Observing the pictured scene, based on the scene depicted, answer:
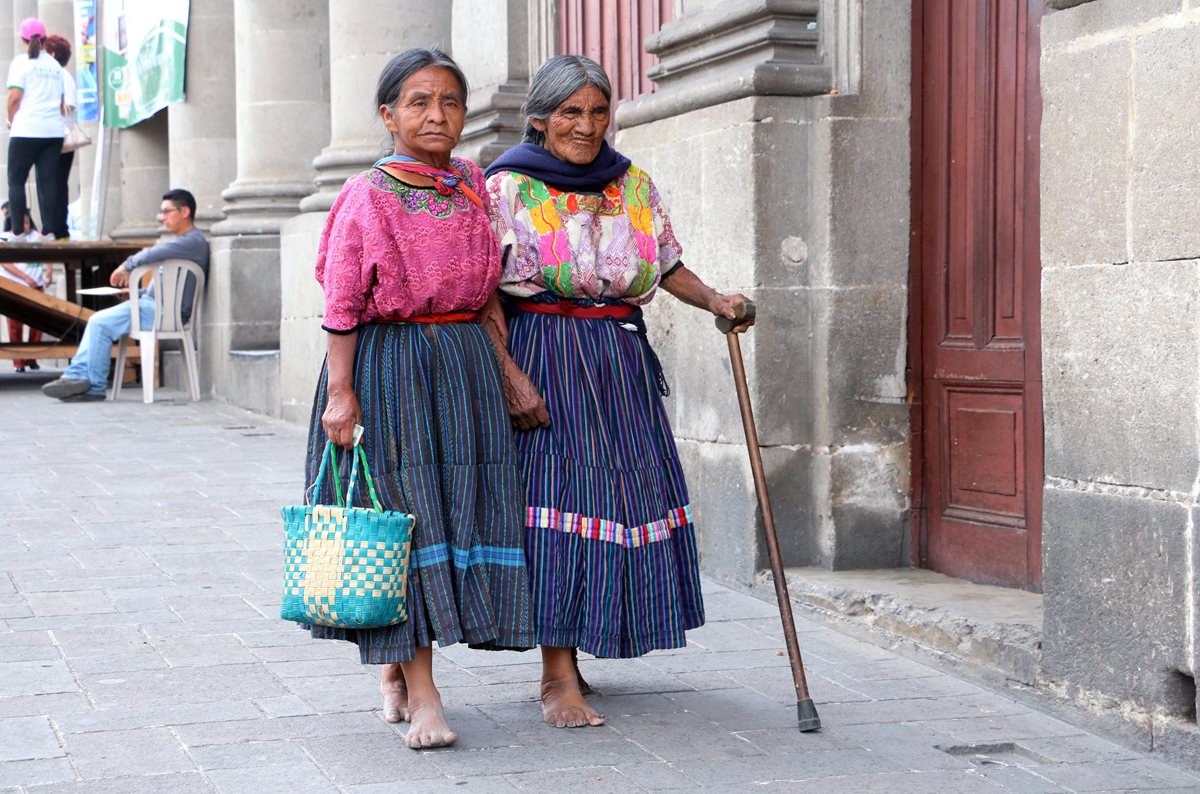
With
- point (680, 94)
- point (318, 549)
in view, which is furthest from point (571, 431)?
point (680, 94)

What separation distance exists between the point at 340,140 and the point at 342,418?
25.1ft

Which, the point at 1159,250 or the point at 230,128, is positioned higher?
the point at 230,128

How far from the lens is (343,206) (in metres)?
4.27

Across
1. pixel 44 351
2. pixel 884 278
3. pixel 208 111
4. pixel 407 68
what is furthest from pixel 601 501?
pixel 44 351

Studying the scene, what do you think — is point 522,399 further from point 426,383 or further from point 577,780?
point 577,780

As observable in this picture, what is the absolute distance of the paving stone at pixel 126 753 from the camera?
3.96 m

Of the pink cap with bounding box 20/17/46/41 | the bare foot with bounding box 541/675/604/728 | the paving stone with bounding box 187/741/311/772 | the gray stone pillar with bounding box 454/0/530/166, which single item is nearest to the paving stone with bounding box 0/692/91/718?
the paving stone with bounding box 187/741/311/772

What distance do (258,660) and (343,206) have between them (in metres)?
1.59

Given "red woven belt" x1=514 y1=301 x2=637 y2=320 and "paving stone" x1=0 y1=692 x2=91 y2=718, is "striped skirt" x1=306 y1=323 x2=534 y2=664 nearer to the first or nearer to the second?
"red woven belt" x1=514 y1=301 x2=637 y2=320

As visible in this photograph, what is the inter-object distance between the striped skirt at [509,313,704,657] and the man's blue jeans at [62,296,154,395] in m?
10.1

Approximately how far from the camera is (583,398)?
4488mm

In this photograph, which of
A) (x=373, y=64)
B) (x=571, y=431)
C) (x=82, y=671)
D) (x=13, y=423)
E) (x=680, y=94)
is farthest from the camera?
(x=13, y=423)

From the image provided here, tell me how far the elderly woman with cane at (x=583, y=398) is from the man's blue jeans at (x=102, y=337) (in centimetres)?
1007

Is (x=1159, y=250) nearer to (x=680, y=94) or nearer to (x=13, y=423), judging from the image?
(x=680, y=94)
